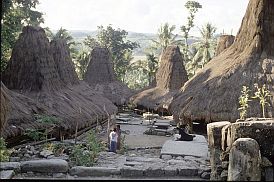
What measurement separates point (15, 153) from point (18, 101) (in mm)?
2590

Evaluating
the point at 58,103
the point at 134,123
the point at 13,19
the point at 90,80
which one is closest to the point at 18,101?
the point at 58,103

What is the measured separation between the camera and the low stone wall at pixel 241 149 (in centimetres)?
547

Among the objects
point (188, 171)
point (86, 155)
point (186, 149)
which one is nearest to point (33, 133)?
point (86, 155)

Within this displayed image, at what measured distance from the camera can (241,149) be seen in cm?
554

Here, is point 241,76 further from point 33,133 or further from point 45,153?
point 45,153

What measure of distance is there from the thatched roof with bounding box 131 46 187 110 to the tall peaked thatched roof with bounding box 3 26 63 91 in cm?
1244

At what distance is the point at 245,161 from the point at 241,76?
8.35 m

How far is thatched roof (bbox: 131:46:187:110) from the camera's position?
2609cm

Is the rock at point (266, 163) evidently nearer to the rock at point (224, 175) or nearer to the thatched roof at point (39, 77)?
the rock at point (224, 175)

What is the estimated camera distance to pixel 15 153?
8.65m

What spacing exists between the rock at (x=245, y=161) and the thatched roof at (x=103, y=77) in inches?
920

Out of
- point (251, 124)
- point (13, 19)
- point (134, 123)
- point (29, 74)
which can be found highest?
point (13, 19)

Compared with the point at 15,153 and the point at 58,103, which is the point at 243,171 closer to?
the point at 15,153

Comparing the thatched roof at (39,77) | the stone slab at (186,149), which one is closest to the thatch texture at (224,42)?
the thatched roof at (39,77)
